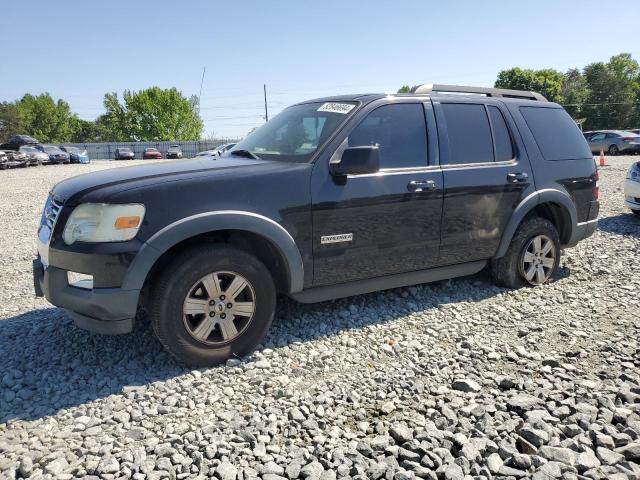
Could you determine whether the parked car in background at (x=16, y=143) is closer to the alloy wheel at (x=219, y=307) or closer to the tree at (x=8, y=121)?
the tree at (x=8, y=121)

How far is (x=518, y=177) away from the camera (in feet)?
15.6

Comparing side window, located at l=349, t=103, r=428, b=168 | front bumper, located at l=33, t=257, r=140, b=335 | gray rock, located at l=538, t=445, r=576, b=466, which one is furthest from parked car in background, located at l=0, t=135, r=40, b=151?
gray rock, located at l=538, t=445, r=576, b=466

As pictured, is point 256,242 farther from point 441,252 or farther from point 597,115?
point 597,115

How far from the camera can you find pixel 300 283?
375 centimetres

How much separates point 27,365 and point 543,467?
3298 mm

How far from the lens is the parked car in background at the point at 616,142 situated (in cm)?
2781

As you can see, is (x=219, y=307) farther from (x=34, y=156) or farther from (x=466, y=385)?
(x=34, y=156)

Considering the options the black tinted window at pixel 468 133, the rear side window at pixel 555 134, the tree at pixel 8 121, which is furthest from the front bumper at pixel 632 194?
the tree at pixel 8 121

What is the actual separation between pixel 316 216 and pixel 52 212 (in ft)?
6.06

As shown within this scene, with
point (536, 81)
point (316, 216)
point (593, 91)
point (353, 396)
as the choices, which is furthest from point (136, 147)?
point (353, 396)

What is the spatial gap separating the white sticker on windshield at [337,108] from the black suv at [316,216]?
0.06 feet

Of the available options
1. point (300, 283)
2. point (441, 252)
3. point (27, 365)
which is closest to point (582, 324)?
point (441, 252)

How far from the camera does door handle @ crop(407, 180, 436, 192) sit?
4109 mm

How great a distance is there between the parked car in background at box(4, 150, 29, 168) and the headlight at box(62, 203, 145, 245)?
106ft
